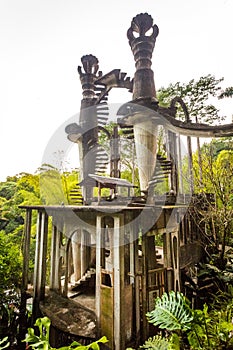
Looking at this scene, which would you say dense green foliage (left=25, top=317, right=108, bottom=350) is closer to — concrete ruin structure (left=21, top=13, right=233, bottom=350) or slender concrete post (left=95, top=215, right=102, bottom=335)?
concrete ruin structure (left=21, top=13, right=233, bottom=350)

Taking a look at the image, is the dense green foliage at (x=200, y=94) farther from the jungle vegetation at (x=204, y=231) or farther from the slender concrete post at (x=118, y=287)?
the slender concrete post at (x=118, y=287)

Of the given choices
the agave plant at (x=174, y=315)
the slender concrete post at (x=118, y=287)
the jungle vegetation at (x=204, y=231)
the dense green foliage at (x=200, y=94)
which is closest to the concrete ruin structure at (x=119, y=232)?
the slender concrete post at (x=118, y=287)

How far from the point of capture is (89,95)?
36.3ft

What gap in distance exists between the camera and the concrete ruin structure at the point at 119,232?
16.0 feet

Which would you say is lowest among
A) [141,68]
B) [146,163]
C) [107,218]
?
[107,218]

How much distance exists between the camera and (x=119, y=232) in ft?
15.6

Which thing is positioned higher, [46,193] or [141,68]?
[141,68]

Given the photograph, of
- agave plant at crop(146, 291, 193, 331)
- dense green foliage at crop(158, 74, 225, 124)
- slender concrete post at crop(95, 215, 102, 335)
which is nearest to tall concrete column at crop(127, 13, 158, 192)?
slender concrete post at crop(95, 215, 102, 335)

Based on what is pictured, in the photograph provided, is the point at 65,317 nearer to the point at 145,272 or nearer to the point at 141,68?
the point at 145,272

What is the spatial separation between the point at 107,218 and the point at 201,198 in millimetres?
4059

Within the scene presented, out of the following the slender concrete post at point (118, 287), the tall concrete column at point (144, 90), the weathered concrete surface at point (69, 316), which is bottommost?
the weathered concrete surface at point (69, 316)

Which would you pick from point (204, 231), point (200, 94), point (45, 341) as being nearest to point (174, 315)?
point (45, 341)

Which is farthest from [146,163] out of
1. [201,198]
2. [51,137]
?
[51,137]

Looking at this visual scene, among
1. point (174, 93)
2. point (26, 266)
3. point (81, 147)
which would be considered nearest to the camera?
point (26, 266)
